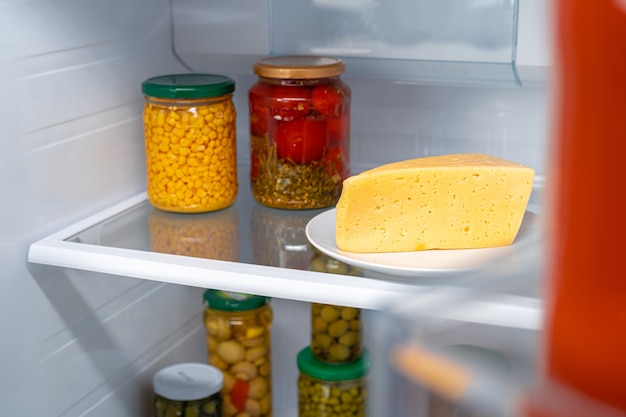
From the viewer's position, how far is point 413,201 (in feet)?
2.79

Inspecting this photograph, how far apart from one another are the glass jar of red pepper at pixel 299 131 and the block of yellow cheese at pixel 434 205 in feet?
0.55

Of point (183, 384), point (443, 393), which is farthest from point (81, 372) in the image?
point (443, 393)

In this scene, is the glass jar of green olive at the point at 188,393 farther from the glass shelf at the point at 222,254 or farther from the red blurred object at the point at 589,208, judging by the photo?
the red blurred object at the point at 589,208

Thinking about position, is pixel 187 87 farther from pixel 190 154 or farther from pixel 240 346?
pixel 240 346

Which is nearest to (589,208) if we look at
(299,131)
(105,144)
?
(299,131)

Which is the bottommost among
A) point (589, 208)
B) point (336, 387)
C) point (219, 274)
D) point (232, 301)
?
point (336, 387)

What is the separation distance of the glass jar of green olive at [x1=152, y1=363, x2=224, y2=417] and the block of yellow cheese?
430 mm

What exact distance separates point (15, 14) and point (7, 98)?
0.09 m

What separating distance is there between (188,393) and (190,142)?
39 cm

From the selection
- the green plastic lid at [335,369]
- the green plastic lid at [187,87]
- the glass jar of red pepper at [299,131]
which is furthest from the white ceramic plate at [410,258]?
the green plastic lid at [335,369]

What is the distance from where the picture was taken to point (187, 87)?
1.00 meters

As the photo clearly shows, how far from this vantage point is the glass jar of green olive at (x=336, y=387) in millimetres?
1196

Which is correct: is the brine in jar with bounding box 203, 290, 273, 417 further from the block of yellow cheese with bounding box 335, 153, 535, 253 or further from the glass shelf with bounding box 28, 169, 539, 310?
the block of yellow cheese with bounding box 335, 153, 535, 253

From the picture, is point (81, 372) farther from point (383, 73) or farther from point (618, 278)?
point (618, 278)
